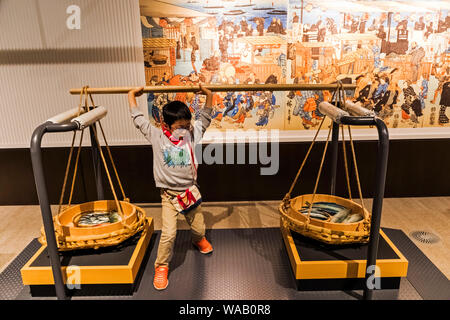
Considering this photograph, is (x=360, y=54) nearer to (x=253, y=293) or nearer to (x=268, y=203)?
(x=268, y=203)

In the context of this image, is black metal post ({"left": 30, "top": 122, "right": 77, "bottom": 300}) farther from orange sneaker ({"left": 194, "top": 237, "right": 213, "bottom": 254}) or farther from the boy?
orange sneaker ({"left": 194, "top": 237, "right": 213, "bottom": 254})

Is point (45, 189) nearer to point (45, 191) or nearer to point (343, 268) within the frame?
point (45, 191)

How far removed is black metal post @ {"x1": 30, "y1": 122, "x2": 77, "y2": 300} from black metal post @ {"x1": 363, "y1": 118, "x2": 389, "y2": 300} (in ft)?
6.39

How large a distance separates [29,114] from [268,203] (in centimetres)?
300

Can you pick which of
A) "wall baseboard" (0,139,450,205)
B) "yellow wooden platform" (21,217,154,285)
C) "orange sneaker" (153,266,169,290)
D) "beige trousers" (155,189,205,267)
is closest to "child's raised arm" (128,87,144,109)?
"beige trousers" (155,189,205,267)

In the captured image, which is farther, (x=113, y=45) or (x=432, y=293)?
(x=113, y=45)

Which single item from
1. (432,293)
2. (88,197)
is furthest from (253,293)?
(88,197)

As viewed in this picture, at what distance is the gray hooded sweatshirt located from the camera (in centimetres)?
254

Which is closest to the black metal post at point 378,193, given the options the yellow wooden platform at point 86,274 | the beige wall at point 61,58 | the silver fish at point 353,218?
the silver fish at point 353,218

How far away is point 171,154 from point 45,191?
87 centimetres

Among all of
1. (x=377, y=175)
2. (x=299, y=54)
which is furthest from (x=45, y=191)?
(x=299, y=54)

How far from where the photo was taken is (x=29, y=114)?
12.8ft

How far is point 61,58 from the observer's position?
3715 mm

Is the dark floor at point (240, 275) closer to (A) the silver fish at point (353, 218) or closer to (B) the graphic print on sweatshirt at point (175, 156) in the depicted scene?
(A) the silver fish at point (353, 218)
